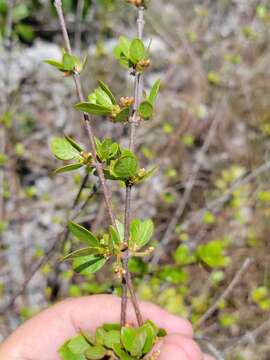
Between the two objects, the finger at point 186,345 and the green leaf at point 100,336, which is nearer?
the green leaf at point 100,336

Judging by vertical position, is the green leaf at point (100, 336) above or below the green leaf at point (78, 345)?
above

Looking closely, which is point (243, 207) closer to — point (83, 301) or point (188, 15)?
point (188, 15)

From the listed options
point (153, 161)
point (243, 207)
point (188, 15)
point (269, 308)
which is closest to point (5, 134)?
point (153, 161)

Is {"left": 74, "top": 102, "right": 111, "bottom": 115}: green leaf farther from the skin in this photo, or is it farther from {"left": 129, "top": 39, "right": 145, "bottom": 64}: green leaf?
the skin

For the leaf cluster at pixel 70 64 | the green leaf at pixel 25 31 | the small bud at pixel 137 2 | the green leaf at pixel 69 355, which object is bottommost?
the green leaf at pixel 69 355

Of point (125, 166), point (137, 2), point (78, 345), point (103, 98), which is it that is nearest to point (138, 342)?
point (78, 345)

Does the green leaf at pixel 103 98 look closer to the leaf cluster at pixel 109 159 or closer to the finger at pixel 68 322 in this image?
the leaf cluster at pixel 109 159

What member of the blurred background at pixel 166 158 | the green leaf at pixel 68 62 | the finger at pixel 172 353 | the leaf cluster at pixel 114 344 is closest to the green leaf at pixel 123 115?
the green leaf at pixel 68 62
